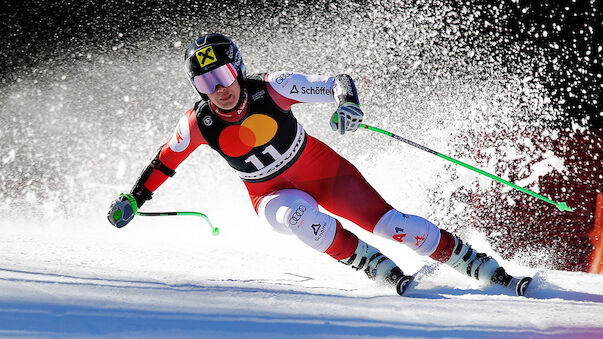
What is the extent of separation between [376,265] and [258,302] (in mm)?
889

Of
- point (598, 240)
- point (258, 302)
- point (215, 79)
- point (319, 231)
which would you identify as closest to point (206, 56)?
point (215, 79)

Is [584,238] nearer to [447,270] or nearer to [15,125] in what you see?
[447,270]

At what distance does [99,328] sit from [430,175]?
387 cm

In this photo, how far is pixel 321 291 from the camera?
2412mm

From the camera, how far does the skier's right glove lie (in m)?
2.71

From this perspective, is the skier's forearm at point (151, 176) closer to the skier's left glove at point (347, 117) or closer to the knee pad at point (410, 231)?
the skier's left glove at point (347, 117)

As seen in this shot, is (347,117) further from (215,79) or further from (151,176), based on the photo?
(151,176)

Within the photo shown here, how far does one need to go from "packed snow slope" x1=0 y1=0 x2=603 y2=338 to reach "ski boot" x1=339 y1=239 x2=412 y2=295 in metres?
0.08

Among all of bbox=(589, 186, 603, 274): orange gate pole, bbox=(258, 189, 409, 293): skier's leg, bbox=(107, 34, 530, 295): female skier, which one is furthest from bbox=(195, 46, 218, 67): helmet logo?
bbox=(589, 186, 603, 274): orange gate pole

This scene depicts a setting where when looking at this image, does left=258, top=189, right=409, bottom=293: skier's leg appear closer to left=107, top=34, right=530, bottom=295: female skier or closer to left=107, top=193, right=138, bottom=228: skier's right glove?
left=107, top=34, right=530, bottom=295: female skier

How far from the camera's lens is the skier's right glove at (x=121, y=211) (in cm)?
271

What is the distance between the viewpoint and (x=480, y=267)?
2713 mm

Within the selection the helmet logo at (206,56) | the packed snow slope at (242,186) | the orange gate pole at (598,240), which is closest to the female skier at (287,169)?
the helmet logo at (206,56)

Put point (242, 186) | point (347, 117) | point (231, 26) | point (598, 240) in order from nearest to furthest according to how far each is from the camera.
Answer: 1. point (347, 117)
2. point (598, 240)
3. point (242, 186)
4. point (231, 26)
